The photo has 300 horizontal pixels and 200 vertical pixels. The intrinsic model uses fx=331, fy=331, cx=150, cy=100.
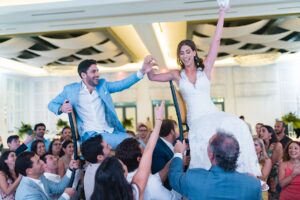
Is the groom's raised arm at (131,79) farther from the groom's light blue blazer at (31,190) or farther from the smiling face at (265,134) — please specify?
the smiling face at (265,134)

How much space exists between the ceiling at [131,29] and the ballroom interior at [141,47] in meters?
0.02

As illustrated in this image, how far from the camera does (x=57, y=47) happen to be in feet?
32.8

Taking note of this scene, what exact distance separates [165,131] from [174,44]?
888cm

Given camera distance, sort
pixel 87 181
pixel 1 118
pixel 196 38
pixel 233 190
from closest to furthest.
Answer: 1. pixel 233 190
2. pixel 87 181
3. pixel 196 38
4. pixel 1 118

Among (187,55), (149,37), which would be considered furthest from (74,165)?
(149,37)

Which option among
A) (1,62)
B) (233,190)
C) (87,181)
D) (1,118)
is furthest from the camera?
(1,118)

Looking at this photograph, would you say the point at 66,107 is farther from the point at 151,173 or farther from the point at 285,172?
the point at 285,172

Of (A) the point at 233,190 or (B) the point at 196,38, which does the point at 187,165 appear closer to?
(A) the point at 233,190

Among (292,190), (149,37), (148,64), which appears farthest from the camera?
(149,37)

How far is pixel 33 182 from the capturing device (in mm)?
2725

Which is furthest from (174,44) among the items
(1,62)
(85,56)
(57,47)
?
(1,62)

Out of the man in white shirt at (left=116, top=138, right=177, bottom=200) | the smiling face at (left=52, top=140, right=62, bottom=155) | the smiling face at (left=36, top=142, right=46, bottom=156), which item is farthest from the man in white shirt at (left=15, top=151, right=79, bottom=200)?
the smiling face at (left=52, top=140, right=62, bottom=155)

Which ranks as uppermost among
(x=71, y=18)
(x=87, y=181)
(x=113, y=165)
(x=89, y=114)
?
(x=71, y=18)

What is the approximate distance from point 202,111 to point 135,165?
626mm
